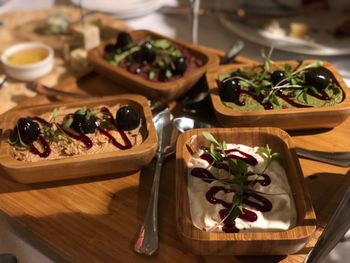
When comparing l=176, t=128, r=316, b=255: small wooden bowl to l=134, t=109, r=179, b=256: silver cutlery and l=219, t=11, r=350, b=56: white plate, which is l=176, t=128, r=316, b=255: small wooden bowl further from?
l=219, t=11, r=350, b=56: white plate

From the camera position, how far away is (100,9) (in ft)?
5.33

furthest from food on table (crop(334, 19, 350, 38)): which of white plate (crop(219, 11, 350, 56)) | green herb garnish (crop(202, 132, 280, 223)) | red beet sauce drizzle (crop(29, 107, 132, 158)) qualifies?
red beet sauce drizzle (crop(29, 107, 132, 158))

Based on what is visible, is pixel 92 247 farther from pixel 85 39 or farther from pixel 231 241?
pixel 85 39

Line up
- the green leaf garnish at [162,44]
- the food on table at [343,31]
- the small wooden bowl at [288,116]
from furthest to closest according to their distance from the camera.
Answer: the food on table at [343,31]
the green leaf garnish at [162,44]
the small wooden bowl at [288,116]

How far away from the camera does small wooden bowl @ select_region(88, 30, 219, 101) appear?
113 centimetres

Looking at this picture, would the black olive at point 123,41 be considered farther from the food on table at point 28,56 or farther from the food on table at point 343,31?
the food on table at point 343,31

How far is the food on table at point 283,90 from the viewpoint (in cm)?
104

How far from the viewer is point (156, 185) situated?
904 mm

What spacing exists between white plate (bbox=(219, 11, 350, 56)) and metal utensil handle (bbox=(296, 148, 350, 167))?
51cm

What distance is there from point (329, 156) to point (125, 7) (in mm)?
1014

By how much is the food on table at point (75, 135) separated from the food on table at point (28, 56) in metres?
0.42

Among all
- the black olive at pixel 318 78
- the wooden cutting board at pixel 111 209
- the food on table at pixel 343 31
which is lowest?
the wooden cutting board at pixel 111 209

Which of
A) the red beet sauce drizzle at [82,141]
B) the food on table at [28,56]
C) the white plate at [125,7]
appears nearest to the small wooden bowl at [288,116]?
the red beet sauce drizzle at [82,141]

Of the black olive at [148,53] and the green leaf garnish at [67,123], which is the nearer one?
the green leaf garnish at [67,123]
